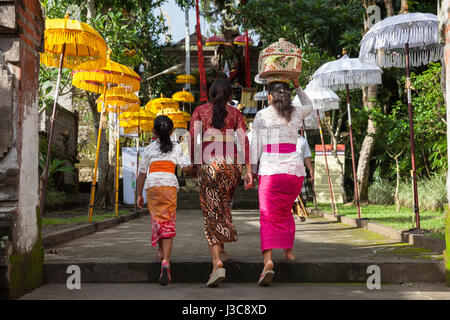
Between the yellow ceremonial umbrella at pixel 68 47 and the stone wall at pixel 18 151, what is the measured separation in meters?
2.48

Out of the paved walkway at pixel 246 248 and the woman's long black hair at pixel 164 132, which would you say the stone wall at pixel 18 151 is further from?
the woman's long black hair at pixel 164 132

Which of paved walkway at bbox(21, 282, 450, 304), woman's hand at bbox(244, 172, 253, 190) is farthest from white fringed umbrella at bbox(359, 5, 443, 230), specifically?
woman's hand at bbox(244, 172, 253, 190)

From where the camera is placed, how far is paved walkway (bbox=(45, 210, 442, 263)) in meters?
5.30

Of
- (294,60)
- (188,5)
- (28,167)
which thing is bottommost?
(28,167)

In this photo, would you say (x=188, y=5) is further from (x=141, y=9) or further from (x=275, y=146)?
(x=275, y=146)

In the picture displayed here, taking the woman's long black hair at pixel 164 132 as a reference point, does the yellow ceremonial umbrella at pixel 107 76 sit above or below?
above

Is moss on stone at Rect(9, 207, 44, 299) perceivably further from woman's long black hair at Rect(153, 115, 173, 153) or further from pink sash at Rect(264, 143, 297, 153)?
pink sash at Rect(264, 143, 297, 153)

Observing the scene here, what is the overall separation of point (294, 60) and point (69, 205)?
10.7m

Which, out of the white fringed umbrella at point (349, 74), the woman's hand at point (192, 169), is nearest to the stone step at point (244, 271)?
the woman's hand at point (192, 169)

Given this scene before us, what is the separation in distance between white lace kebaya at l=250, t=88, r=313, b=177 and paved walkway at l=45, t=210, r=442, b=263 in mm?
959

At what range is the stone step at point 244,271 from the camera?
4.84 metres

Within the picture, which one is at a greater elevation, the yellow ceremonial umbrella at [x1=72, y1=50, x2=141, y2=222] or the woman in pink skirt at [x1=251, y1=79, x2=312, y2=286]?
the yellow ceremonial umbrella at [x1=72, y1=50, x2=141, y2=222]

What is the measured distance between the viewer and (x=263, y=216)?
15.9ft
